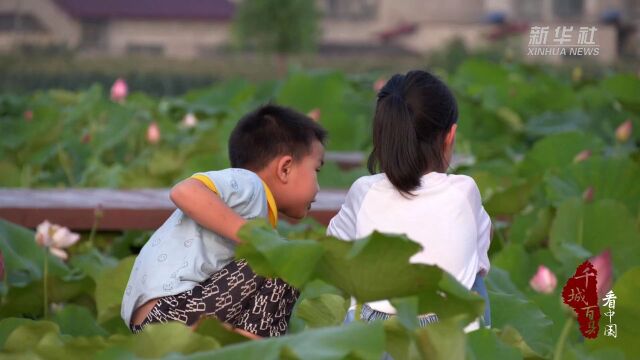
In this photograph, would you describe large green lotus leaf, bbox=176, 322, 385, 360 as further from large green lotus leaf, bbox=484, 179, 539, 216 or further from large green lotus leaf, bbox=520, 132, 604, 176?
large green lotus leaf, bbox=520, 132, 604, 176

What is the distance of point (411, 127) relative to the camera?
5.68ft

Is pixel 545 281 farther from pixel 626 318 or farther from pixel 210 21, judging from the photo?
pixel 210 21

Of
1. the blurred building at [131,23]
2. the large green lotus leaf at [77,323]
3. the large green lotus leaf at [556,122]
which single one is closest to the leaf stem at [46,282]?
the large green lotus leaf at [77,323]

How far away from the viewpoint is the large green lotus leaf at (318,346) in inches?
43.4

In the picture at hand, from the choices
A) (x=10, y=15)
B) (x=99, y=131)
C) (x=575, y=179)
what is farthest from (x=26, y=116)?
(x=10, y=15)

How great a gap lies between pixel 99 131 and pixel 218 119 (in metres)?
1.01

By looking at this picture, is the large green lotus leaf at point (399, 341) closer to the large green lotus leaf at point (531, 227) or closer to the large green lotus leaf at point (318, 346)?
the large green lotus leaf at point (318, 346)

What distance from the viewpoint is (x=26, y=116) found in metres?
5.48

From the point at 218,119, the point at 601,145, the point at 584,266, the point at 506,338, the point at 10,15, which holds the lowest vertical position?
the point at 10,15

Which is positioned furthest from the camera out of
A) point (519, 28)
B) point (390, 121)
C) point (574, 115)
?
point (519, 28)

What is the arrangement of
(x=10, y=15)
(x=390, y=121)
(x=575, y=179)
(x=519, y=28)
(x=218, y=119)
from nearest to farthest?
(x=390, y=121) → (x=575, y=179) → (x=218, y=119) → (x=519, y=28) → (x=10, y=15)

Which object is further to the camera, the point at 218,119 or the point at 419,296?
the point at 218,119

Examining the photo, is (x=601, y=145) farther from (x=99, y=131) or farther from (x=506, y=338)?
(x=506, y=338)

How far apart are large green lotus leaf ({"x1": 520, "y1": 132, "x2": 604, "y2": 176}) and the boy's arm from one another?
6.49 ft
